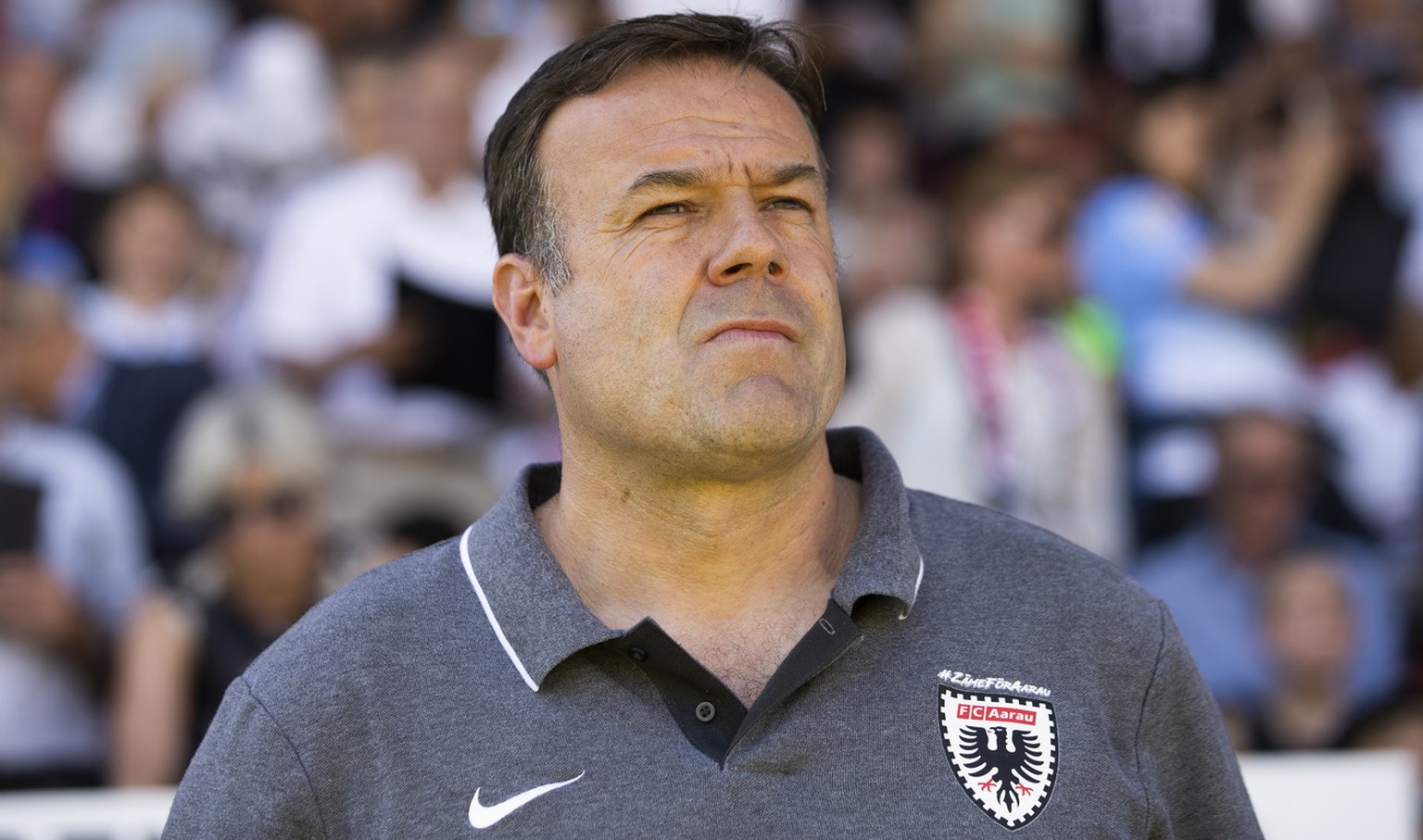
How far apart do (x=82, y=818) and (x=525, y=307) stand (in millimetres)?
1929

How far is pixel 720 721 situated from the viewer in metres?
2.06

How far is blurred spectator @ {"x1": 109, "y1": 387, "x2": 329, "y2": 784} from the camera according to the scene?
455cm

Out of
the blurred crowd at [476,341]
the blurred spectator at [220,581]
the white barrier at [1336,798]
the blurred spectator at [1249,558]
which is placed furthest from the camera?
the blurred spectator at [1249,558]

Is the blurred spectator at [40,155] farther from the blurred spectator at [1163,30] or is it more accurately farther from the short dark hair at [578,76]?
the blurred spectator at [1163,30]

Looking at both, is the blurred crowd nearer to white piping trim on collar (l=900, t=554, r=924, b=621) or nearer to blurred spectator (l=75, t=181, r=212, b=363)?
blurred spectator (l=75, t=181, r=212, b=363)

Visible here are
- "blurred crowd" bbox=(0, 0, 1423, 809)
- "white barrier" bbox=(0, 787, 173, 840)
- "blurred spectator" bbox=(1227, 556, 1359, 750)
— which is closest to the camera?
A: "white barrier" bbox=(0, 787, 173, 840)

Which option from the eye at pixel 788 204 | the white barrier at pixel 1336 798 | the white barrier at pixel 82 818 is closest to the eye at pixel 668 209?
the eye at pixel 788 204

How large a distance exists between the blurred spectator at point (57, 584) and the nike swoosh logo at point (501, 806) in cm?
288

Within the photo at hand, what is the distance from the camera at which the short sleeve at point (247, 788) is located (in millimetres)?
2021

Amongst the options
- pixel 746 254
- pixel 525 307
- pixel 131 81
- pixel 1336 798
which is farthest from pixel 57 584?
pixel 1336 798

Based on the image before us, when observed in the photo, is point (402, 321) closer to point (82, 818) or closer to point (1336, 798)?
point (82, 818)

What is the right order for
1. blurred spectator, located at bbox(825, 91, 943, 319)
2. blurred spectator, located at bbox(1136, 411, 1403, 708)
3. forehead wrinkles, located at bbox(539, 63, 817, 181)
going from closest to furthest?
forehead wrinkles, located at bbox(539, 63, 817, 181) < blurred spectator, located at bbox(1136, 411, 1403, 708) < blurred spectator, located at bbox(825, 91, 943, 319)

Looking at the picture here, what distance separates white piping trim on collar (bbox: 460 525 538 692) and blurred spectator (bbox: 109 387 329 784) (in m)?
2.36

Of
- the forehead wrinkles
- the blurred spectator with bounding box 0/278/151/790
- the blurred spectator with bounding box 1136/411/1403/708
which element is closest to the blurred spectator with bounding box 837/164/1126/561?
the blurred spectator with bounding box 1136/411/1403/708
